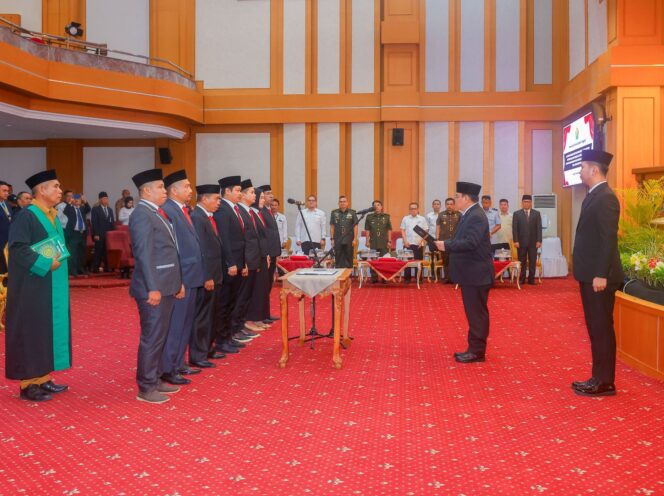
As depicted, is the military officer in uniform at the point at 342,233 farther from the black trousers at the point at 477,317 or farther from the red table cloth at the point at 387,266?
the black trousers at the point at 477,317

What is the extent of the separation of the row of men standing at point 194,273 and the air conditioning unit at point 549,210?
7.20 m

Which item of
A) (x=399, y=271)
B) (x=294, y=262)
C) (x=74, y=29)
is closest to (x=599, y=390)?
(x=399, y=271)

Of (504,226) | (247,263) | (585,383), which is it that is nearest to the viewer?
(585,383)

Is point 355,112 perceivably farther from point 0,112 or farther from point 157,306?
point 157,306

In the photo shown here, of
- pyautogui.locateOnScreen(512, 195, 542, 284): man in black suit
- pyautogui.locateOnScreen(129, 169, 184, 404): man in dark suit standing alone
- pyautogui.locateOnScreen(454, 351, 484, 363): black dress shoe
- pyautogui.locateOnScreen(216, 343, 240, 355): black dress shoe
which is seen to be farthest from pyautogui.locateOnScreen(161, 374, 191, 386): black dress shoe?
pyautogui.locateOnScreen(512, 195, 542, 284): man in black suit

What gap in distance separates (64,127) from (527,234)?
27.6ft

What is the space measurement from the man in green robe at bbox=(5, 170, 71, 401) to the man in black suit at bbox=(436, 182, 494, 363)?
2.89 meters

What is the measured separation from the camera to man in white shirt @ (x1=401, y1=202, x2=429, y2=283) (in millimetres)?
11484

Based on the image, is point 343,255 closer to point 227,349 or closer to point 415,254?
point 415,254

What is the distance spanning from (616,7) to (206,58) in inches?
314

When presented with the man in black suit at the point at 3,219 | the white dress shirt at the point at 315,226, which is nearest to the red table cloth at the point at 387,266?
the white dress shirt at the point at 315,226

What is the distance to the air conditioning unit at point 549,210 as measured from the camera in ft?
42.7

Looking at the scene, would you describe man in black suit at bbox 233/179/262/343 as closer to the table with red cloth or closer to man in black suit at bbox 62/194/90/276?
the table with red cloth

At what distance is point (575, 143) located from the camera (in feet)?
39.1
